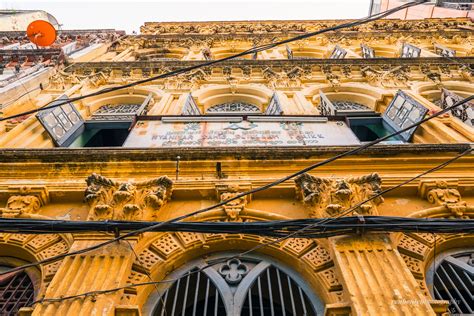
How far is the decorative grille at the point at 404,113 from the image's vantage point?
26.0 feet

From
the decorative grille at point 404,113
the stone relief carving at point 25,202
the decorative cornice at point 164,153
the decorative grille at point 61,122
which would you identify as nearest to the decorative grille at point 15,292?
the stone relief carving at point 25,202

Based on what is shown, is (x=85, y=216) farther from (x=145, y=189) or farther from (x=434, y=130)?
(x=434, y=130)

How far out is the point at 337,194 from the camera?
5008 millimetres

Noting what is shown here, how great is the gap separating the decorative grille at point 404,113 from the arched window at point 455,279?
3.70 metres

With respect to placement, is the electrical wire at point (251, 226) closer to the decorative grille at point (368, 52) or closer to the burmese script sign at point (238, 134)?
the burmese script sign at point (238, 134)

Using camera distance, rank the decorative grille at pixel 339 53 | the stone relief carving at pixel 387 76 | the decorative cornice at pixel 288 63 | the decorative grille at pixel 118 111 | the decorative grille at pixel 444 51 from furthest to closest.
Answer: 1. the decorative grille at pixel 444 51
2. the decorative grille at pixel 339 53
3. the decorative cornice at pixel 288 63
4. the stone relief carving at pixel 387 76
5. the decorative grille at pixel 118 111

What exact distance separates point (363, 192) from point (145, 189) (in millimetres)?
3241

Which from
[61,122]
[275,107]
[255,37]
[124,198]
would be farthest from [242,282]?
[255,37]

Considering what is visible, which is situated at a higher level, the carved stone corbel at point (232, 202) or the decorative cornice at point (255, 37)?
the decorative cornice at point (255, 37)

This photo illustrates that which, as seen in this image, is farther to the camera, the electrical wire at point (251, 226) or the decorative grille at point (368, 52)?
the decorative grille at point (368, 52)

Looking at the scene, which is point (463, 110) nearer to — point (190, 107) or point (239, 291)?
point (190, 107)

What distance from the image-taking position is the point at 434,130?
8.05 meters

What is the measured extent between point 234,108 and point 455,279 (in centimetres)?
754

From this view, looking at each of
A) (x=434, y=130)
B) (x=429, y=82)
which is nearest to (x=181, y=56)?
(x=429, y=82)
